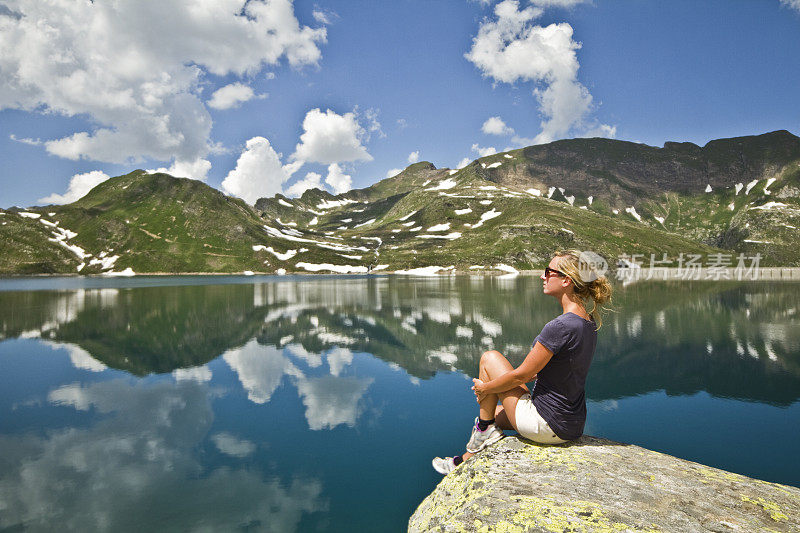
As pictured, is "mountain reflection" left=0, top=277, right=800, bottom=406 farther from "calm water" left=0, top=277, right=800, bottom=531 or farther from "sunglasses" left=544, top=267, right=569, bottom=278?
"sunglasses" left=544, top=267, right=569, bottom=278

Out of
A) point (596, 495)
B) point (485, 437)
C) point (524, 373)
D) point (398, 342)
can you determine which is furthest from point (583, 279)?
point (398, 342)

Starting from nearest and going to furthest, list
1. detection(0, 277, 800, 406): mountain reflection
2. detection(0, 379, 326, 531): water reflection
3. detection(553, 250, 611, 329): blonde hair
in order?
detection(553, 250, 611, 329): blonde hair → detection(0, 379, 326, 531): water reflection → detection(0, 277, 800, 406): mountain reflection

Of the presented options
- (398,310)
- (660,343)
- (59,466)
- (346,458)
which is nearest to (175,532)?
(346,458)

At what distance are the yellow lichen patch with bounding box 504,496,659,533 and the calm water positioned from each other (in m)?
4.10

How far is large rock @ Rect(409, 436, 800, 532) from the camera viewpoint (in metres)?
5.85

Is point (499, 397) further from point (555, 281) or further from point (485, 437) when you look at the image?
point (555, 281)

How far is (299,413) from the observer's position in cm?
1659

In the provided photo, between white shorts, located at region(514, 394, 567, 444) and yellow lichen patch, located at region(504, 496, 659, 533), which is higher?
white shorts, located at region(514, 394, 567, 444)

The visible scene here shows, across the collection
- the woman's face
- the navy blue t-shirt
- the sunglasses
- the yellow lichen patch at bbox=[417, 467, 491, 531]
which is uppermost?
the sunglasses

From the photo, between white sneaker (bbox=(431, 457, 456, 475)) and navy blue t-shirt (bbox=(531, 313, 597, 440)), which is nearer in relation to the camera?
navy blue t-shirt (bbox=(531, 313, 597, 440))

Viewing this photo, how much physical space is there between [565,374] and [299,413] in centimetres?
1243

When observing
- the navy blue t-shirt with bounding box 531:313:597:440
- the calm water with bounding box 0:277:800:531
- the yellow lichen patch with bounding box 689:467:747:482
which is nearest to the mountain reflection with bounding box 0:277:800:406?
the calm water with bounding box 0:277:800:531

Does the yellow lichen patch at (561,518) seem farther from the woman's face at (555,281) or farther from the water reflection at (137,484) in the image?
the water reflection at (137,484)

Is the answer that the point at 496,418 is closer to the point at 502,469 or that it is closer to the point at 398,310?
the point at 502,469
